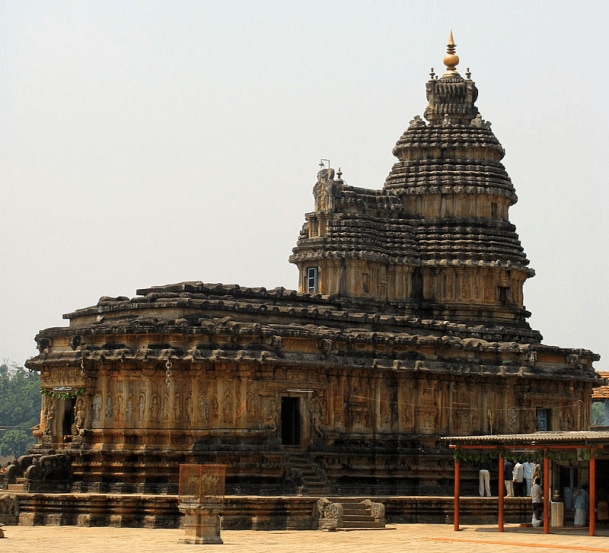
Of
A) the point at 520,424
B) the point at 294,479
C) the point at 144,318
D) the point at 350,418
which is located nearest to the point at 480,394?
the point at 520,424

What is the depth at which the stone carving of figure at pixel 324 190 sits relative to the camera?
6019 centimetres

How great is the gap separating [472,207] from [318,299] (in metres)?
10.1

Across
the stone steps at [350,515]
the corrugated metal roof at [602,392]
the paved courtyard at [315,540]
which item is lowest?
the paved courtyard at [315,540]

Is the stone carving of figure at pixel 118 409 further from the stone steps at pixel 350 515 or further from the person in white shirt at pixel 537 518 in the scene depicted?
the person in white shirt at pixel 537 518

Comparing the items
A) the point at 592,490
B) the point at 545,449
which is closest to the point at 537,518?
the point at 545,449

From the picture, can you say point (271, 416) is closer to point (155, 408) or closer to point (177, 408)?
point (177, 408)

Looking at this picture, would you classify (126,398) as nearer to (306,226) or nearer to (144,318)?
(144,318)

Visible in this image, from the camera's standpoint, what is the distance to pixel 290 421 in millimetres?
51938

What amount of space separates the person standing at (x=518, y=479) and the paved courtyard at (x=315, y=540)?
21.4 ft

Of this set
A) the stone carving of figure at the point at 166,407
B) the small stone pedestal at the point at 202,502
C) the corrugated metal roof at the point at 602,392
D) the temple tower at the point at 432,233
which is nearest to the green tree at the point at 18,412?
the corrugated metal roof at the point at 602,392

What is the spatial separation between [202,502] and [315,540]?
3912 millimetres

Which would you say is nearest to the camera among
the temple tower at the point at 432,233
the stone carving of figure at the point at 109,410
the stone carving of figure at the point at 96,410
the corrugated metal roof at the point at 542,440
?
the corrugated metal roof at the point at 542,440

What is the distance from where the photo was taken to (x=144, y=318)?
50.2 m

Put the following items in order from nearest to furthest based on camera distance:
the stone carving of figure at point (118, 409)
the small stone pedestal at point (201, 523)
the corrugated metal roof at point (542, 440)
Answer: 1. the small stone pedestal at point (201, 523)
2. the corrugated metal roof at point (542, 440)
3. the stone carving of figure at point (118, 409)
